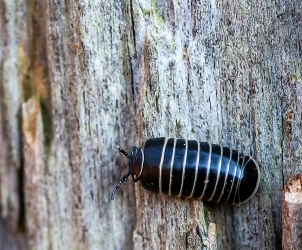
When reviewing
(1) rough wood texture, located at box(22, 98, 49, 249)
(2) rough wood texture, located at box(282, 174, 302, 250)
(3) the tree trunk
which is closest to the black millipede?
(3) the tree trunk

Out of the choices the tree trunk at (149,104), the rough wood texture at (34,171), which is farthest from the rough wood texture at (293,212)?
the rough wood texture at (34,171)

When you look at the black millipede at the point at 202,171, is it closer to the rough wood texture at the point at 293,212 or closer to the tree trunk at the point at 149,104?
the tree trunk at the point at 149,104

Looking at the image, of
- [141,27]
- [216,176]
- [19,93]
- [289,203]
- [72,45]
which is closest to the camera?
[289,203]

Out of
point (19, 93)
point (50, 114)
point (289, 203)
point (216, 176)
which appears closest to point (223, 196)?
point (216, 176)

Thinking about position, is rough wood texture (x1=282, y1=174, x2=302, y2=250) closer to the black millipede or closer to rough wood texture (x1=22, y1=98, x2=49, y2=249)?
the black millipede

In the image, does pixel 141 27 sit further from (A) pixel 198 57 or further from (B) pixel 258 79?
(B) pixel 258 79

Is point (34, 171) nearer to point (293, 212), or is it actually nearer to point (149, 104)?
point (149, 104)
